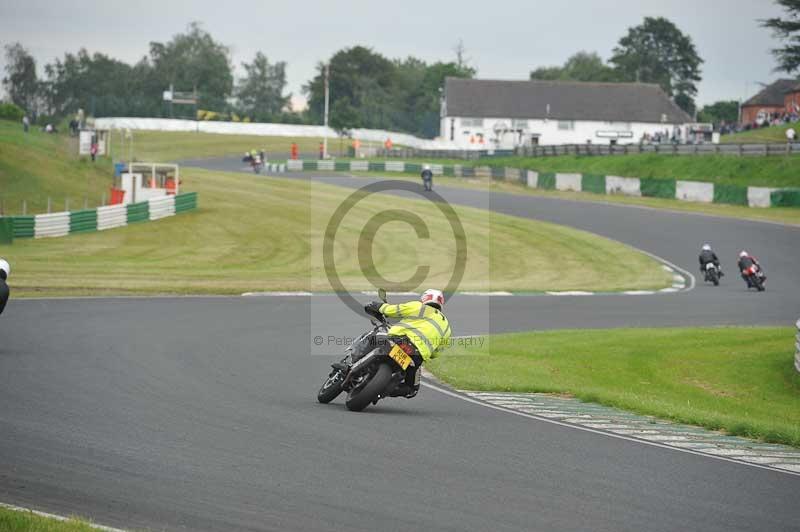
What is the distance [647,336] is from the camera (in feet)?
72.4

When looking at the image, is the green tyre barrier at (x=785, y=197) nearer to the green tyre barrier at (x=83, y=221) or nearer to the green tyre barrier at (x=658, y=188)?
the green tyre barrier at (x=658, y=188)

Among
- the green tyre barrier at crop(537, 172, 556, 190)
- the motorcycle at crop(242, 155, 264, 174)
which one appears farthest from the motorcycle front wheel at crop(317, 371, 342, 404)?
the motorcycle at crop(242, 155, 264, 174)

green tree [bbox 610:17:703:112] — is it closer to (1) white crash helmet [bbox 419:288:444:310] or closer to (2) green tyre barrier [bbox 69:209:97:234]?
(2) green tyre barrier [bbox 69:209:97:234]

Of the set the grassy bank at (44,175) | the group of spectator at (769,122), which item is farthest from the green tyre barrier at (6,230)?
the group of spectator at (769,122)

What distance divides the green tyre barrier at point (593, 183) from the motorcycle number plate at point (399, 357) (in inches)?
2119

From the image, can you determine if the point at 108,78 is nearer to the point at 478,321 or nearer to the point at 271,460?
the point at 478,321

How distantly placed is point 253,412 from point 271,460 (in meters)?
2.40

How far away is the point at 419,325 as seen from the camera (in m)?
11.9

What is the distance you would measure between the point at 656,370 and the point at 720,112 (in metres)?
139

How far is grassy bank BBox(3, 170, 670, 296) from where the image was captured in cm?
2933

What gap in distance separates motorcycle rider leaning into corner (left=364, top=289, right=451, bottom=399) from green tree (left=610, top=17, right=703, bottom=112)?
14474cm

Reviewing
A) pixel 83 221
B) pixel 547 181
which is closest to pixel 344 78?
pixel 547 181

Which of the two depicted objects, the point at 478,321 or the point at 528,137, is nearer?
the point at 478,321

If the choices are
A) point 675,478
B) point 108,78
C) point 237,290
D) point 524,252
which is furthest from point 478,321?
point 108,78
